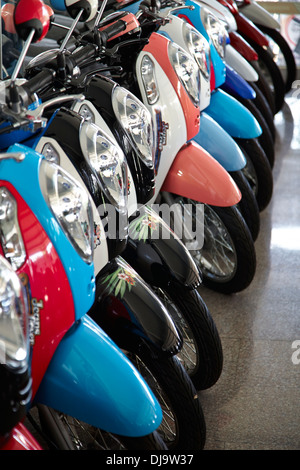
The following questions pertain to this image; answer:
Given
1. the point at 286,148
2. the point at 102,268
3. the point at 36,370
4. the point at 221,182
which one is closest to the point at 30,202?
the point at 36,370

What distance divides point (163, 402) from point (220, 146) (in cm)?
109

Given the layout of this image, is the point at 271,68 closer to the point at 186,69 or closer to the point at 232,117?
the point at 232,117

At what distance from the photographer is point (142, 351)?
60.6 inches

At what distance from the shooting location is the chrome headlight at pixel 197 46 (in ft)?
7.70

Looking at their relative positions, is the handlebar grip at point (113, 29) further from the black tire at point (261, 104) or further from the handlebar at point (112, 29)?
the black tire at point (261, 104)

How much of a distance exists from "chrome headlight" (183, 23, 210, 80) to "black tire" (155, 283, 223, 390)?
3.00 ft

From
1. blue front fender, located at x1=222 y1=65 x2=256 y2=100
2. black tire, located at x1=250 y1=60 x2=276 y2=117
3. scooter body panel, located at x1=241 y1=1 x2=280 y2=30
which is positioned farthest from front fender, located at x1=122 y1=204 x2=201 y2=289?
scooter body panel, located at x1=241 y1=1 x2=280 y2=30

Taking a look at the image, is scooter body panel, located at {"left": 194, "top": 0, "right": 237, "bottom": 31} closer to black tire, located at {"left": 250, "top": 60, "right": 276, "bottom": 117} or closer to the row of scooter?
black tire, located at {"left": 250, "top": 60, "right": 276, "bottom": 117}

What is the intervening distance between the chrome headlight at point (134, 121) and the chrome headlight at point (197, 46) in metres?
0.72

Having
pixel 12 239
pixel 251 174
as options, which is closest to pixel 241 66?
pixel 251 174
